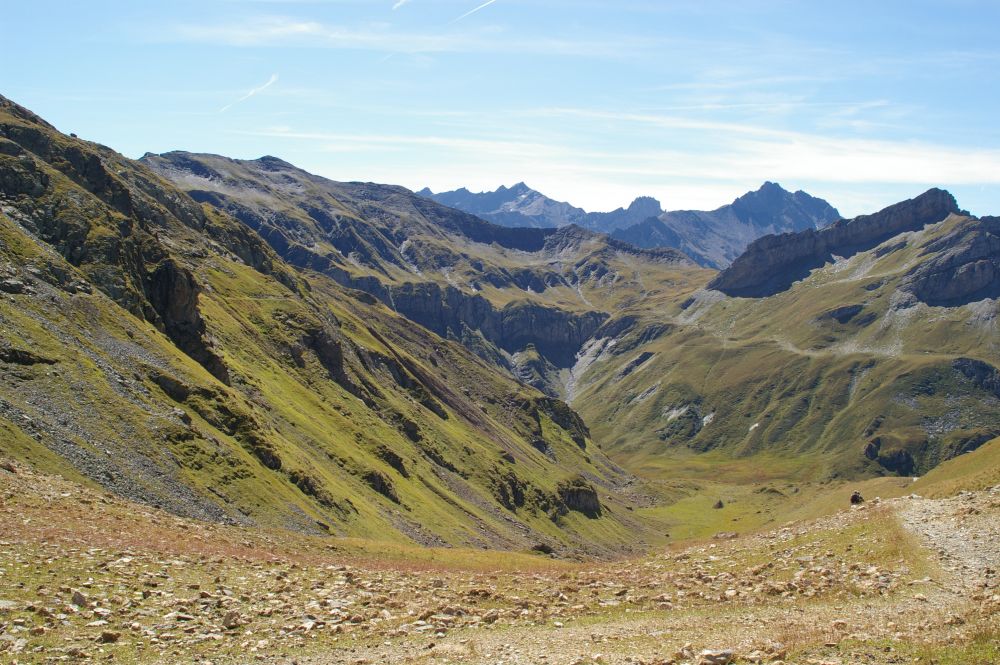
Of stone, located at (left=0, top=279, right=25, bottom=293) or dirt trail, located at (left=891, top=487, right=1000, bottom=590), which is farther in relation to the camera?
stone, located at (left=0, top=279, right=25, bottom=293)

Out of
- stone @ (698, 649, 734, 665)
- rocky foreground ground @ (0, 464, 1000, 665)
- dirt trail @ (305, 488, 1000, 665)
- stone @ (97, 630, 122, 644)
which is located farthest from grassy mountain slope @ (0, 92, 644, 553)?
stone @ (698, 649, 734, 665)

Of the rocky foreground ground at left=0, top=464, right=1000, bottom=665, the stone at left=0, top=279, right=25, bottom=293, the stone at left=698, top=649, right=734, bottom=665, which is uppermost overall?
the stone at left=0, top=279, right=25, bottom=293

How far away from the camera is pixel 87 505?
43.3 meters

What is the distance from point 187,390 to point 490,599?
66697mm

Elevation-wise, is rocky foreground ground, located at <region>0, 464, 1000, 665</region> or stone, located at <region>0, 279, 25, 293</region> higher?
stone, located at <region>0, 279, 25, 293</region>

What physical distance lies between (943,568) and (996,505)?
32.8 feet

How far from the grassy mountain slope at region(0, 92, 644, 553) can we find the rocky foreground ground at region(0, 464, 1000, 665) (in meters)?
24.5

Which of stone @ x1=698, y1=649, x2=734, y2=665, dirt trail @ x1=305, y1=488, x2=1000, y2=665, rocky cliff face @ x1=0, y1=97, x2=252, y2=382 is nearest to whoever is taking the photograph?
stone @ x1=698, y1=649, x2=734, y2=665

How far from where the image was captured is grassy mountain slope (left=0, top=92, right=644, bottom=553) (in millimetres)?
67375

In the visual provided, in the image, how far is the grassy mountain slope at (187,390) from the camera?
6738cm

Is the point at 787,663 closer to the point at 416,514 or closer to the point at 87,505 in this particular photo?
the point at 87,505

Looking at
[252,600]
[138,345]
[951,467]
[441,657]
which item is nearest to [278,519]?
[138,345]

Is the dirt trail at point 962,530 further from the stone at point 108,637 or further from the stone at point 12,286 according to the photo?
the stone at point 12,286

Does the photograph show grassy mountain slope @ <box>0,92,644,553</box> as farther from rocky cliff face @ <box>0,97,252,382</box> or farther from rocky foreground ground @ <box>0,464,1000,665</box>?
rocky foreground ground @ <box>0,464,1000,665</box>
